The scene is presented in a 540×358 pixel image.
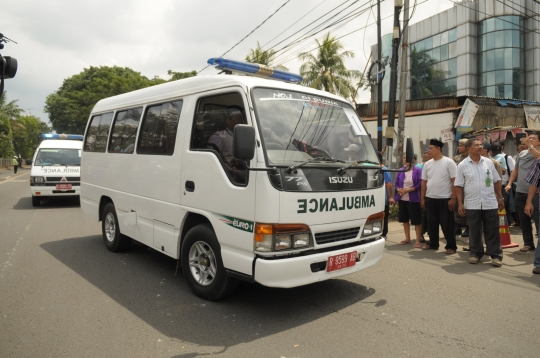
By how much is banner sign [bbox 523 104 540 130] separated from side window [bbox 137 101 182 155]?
1513 cm

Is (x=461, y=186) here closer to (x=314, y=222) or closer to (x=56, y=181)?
(x=314, y=222)

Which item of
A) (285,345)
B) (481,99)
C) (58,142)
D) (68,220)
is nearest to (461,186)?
(285,345)

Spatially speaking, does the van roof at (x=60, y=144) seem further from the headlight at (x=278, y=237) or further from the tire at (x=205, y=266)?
the headlight at (x=278, y=237)

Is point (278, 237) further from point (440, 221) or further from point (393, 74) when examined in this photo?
point (393, 74)

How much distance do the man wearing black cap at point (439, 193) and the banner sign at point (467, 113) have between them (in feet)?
27.2

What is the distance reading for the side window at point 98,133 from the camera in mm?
7137

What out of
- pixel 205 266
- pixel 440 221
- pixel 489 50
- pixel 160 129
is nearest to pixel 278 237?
pixel 205 266

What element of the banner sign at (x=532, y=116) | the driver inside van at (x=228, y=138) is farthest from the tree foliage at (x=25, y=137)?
the driver inside van at (x=228, y=138)

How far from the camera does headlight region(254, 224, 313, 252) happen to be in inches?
152

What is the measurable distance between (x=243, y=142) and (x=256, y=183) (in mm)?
419

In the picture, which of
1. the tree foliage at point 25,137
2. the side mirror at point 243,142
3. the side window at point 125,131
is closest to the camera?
the side mirror at point 243,142

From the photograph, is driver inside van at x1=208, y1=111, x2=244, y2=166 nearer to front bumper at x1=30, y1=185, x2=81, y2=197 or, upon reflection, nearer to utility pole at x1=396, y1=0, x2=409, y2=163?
utility pole at x1=396, y1=0, x2=409, y2=163

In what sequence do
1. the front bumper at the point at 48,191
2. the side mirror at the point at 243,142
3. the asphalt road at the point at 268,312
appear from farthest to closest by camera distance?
1. the front bumper at the point at 48,191
2. the side mirror at the point at 243,142
3. the asphalt road at the point at 268,312

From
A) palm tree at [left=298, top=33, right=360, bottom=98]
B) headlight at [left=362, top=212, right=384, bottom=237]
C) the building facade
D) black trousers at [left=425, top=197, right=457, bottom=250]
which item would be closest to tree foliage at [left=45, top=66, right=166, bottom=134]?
palm tree at [left=298, top=33, right=360, bottom=98]
